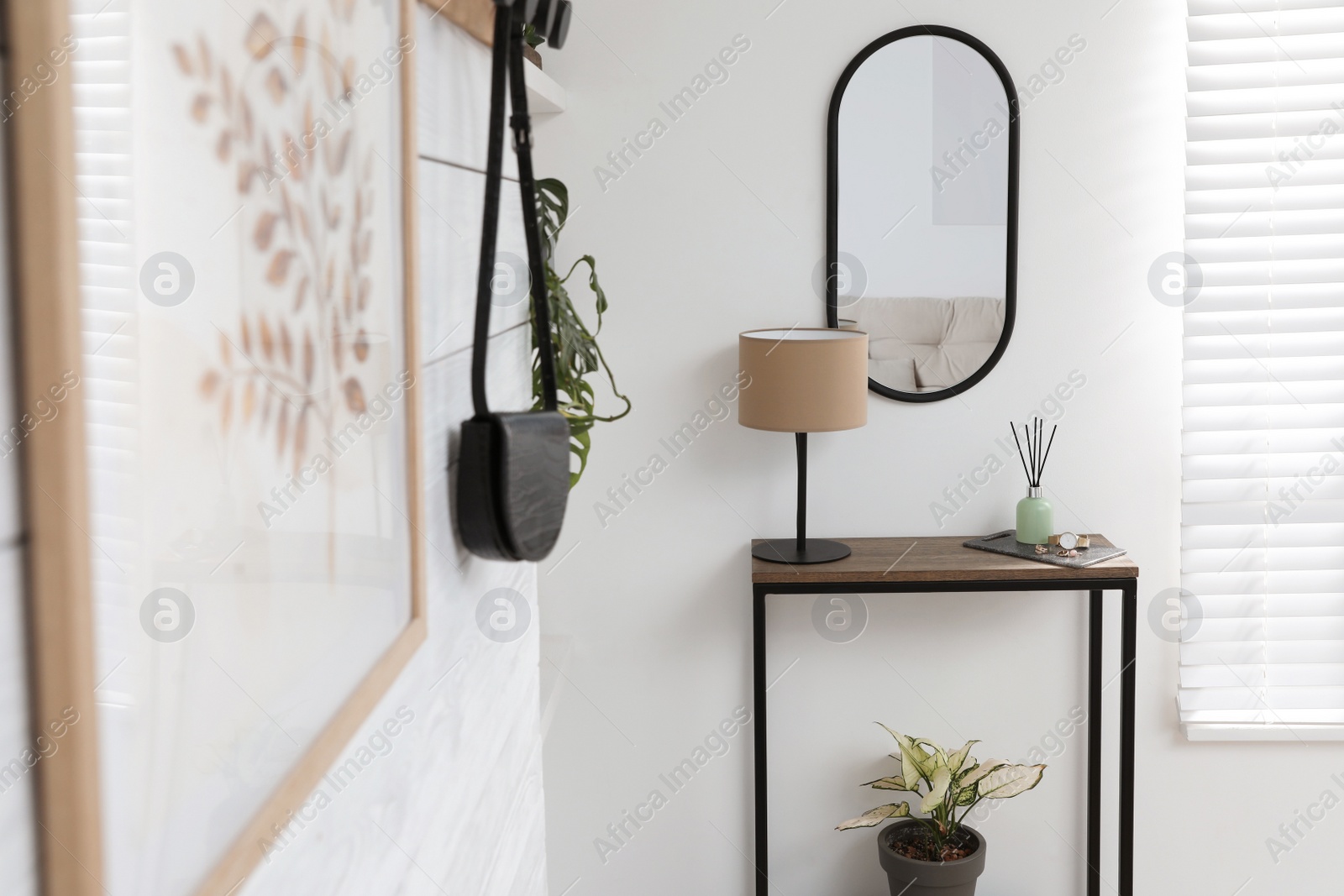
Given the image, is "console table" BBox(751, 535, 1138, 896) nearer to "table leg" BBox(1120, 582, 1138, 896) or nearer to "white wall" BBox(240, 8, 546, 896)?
"table leg" BBox(1120, 582, 1138, 896)

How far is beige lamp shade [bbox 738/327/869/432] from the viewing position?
78.5 inches

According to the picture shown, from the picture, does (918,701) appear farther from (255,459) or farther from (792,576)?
(255,459)

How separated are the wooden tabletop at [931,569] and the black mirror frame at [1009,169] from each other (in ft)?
1.42

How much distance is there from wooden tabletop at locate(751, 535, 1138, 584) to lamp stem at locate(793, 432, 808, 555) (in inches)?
3.0

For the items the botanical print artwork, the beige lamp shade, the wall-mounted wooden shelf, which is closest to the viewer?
the botanical print artwork

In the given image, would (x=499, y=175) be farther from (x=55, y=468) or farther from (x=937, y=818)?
(x=937, y=818)

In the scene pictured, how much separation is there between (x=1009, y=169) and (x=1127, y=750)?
4.12ft

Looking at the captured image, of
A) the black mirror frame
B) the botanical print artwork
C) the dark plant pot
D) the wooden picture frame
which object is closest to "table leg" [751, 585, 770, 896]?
the dark plant pot

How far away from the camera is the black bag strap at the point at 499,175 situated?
0.63m

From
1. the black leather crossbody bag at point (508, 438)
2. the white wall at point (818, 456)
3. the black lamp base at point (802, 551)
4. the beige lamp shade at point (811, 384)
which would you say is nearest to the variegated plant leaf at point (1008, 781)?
the white wall at point (818, 456)

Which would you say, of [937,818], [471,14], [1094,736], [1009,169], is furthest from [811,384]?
[471,14]

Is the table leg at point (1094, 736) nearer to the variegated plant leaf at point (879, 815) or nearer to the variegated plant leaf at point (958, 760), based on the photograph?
the variegated plant leaf at point (958, 760)

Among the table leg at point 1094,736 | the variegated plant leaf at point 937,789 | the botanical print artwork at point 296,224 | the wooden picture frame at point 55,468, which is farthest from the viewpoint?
the table leg at point 1094,736

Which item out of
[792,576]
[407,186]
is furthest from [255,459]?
[792,576]
